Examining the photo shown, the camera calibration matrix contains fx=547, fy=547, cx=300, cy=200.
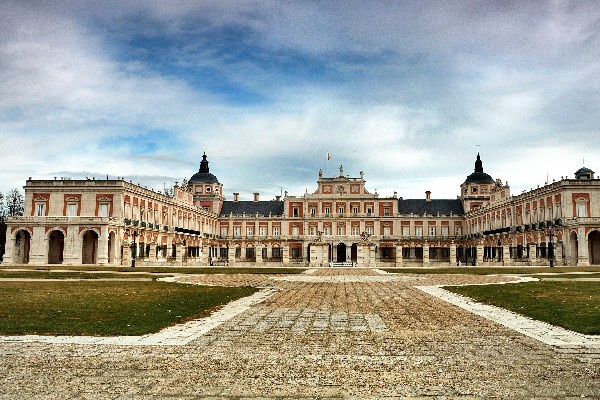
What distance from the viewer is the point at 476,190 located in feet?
262

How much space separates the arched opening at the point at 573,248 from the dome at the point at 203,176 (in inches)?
1990

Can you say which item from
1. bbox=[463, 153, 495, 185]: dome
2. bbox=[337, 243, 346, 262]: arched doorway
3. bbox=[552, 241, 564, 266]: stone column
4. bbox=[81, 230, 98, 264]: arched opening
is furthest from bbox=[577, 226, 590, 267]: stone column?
bbox=[81, 230, 98, 264]: arched opening

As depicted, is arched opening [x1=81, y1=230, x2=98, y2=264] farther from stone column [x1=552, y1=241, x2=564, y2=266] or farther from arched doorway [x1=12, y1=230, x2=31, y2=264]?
stone column [x1=552, y1=241, x2=564, y2=266]

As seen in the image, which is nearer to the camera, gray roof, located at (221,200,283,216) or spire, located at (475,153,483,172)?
gray roof, located at (221,200,283,216)

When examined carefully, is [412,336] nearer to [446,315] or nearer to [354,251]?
[446,315]

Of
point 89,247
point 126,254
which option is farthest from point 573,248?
point 89,247

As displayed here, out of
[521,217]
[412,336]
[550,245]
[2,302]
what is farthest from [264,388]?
[521,217]

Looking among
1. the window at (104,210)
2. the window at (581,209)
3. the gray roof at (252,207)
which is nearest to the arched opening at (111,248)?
the window at (104,210)

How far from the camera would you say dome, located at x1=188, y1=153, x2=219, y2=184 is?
81875mm

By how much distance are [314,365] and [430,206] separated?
7793 centimetres

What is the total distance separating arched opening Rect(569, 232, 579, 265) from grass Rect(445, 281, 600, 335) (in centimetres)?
3408

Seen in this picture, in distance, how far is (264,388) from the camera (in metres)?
5.27

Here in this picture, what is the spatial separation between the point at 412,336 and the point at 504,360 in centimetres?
188

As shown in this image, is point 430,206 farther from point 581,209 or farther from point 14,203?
point 14,203
